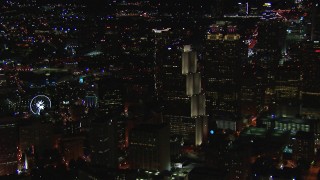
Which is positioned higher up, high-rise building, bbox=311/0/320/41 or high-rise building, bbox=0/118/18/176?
high-rise building, bbox=311/0/320/41

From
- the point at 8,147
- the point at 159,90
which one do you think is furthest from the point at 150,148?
the point at 159,90

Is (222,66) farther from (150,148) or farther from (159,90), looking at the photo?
(150,148)

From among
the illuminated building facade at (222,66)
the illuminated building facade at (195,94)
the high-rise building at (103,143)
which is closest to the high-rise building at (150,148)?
the high-rise building at (103,143)

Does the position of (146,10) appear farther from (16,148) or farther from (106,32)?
(16,148)

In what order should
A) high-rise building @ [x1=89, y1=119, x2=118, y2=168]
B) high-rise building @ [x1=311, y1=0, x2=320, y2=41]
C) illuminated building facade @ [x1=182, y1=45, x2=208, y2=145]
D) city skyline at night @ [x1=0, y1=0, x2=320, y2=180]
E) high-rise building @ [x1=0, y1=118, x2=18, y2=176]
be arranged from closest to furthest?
1. city skyline at night @ [x1=0, y1=0, x2=320, y2=180]
2. high-rise building @ [x1=89, y1=119, x2=118, y2=168]
3. high-rise building @ [x1=0, y1=118, x2=18, y2=176]
4. illuminated building facade @ [x1=182, y1=45, x2=208, y2=145]
5. high-rise building @ [x1=311, y1=0, x2=320, y2=41]

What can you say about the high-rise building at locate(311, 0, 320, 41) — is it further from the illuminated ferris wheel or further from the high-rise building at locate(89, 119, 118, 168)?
the high-rise building at locate(89, 119, 118, 168)

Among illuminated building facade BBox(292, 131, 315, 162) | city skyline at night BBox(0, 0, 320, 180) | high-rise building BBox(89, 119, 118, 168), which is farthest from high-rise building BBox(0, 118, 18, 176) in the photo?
illuminated building facade BBox(292, 131, 315, 162)
